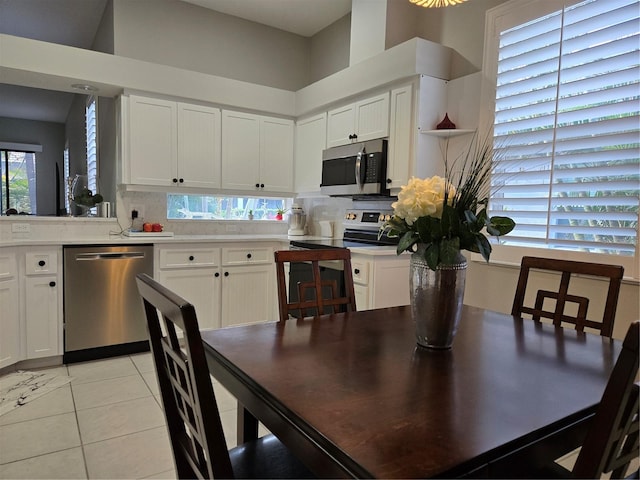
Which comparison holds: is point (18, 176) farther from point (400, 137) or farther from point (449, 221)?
point (449, 221)

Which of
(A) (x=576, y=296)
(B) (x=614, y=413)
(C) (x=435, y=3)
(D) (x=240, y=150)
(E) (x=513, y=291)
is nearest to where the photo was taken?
(B) (x=614, y=413)

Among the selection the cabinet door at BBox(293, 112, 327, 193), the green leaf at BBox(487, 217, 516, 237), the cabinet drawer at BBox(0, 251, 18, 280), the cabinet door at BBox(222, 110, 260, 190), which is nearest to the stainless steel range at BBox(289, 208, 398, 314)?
the cabinet door at BBox(293, 112, 327, 193)

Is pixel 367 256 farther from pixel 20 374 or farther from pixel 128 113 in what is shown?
pixel 20 374

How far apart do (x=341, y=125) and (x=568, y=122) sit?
1936 mm

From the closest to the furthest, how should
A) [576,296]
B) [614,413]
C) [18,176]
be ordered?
[614,413]
[576,296]
[18,176]

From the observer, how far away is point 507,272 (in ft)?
8.99

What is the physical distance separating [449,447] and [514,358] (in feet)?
1.95

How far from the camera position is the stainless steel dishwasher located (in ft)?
10.3

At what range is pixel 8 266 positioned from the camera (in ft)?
9.46

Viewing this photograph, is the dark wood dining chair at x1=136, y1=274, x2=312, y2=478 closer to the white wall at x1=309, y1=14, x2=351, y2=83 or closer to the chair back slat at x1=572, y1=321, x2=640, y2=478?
the chair back slat at x1=572, y1=321, x2=640, y2=478

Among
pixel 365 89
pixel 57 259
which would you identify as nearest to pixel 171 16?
pixel 365 89

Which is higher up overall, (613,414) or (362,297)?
(613,414)

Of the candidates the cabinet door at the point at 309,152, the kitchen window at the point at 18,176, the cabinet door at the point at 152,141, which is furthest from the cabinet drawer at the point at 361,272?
the kitchen window at the point at 18,176

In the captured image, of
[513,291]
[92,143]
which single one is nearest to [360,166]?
[513,291]
